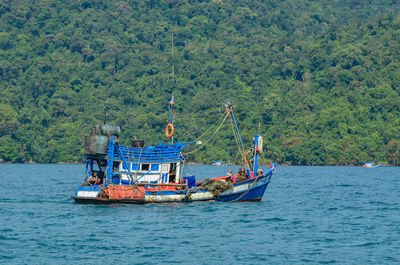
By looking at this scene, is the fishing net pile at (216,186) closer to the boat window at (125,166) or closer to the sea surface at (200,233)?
the sea surface at (200,233)

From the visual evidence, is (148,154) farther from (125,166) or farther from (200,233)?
(200,233)

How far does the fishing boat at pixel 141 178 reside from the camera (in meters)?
49.1

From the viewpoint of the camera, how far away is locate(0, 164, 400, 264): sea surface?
33469mm

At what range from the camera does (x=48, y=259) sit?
32.8 meters

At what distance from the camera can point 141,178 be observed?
50.4m

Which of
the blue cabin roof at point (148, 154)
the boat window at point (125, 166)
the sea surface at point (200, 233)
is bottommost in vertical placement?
the sea surface at point (200, 233)

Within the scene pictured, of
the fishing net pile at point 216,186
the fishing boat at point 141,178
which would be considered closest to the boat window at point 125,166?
the fishing boat at point 141,178

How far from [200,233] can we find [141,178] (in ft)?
37.7

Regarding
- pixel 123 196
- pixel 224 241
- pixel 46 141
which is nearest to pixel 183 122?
pixel 46 141

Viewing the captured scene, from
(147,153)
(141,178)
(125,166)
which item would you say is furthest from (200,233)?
(147,153)

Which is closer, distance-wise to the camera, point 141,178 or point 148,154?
point 148,154

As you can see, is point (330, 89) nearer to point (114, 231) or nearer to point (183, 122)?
point (183, 122)

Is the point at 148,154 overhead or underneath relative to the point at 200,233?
overhead

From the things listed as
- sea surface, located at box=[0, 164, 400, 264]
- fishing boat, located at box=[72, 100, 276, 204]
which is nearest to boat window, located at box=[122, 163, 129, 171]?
fishing boat, located at box=[72, 100, 276, 204]
